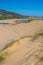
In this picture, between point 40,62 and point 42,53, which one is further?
point 42,53

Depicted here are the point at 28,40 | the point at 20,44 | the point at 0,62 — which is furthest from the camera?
the point at 28,40

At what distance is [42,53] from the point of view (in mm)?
5281

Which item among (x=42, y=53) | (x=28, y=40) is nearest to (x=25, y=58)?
(x=42, y=53)

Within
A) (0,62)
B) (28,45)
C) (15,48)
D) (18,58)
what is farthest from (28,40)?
(0,62)

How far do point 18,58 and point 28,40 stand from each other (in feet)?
6.40

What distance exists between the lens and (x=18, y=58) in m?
4.83

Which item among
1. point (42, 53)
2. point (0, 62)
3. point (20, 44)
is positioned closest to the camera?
point (0, 62)

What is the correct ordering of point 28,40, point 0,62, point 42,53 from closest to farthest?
point 0,62
point 42,53
point 28,40

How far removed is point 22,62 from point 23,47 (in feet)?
4.40

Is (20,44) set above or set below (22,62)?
above

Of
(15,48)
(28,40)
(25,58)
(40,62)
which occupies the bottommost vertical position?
(40,62)

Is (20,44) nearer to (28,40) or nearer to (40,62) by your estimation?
(28,40)

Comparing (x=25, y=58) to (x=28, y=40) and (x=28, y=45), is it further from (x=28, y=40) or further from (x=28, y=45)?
(x=28, y=40)

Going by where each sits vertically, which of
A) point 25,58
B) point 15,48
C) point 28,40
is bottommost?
point 25,58
